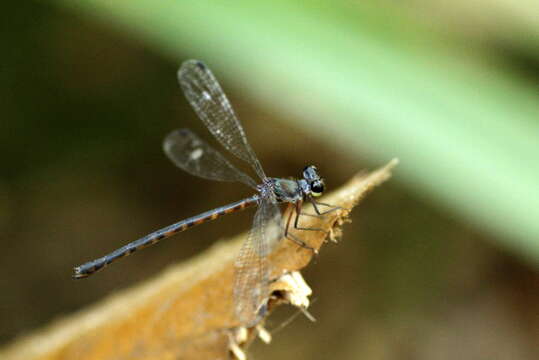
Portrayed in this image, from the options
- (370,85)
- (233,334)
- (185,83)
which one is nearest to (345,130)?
(370,85)

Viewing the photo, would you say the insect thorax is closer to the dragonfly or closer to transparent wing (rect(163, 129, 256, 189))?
the dragonfly

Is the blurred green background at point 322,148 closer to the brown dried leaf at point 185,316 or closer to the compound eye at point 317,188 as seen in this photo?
the compound eye at point 317,188

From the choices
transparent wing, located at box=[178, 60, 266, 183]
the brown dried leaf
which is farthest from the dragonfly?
the brown dried leaf

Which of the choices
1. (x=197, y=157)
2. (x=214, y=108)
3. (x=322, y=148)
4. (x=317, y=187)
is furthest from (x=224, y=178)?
(x=322, y=148)

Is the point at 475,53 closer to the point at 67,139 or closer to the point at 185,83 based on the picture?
the point at 185,83

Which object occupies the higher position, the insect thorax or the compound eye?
the insect thorax

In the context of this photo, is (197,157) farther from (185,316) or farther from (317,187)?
(185,316)
